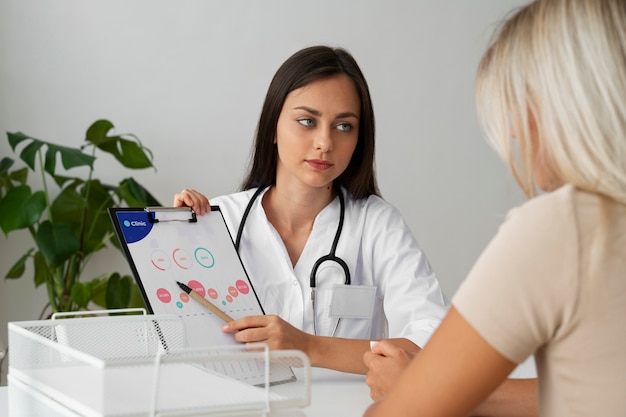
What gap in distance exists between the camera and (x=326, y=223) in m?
2.06

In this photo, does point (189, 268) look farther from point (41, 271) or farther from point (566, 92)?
point (41, 271)

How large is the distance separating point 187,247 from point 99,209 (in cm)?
148

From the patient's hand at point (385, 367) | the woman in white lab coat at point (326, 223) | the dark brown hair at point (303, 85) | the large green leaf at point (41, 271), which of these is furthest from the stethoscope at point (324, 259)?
the large green leaf at point (41, 271)

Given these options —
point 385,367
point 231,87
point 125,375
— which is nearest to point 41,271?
point 231,87

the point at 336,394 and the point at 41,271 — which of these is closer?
the point at 336,394

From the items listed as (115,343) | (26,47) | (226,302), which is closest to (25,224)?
(26,47)

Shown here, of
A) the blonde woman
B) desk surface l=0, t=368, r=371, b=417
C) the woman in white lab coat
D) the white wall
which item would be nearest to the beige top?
the blonde woman

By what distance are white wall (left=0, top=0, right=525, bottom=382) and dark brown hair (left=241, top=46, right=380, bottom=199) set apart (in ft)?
4.09

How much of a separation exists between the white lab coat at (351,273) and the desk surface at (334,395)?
0.91 feet

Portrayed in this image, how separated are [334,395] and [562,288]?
0.76 meters

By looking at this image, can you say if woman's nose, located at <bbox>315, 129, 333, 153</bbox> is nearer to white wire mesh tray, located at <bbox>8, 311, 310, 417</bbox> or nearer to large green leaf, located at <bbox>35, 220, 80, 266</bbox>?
white wire mesh tray, located at <bbox>8, 311, 310, 417</bbox>

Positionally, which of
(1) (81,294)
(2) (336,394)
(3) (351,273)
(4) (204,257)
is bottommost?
(1) (81,294)

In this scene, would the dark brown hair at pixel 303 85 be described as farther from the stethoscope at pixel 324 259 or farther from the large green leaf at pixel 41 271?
the large green leaf at pixel 41 271

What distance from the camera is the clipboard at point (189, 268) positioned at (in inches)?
56.8
